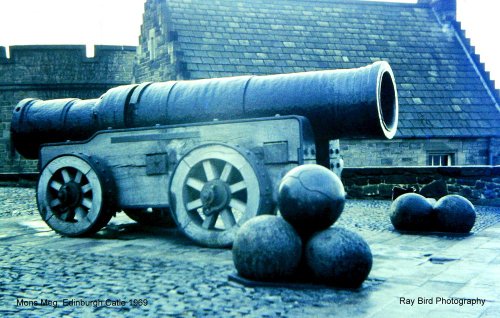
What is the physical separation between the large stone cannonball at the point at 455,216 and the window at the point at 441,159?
10373mm

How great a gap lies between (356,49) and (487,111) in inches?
179

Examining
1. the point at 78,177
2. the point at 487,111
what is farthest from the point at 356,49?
the point at 78,177

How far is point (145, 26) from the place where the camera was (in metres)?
17.5

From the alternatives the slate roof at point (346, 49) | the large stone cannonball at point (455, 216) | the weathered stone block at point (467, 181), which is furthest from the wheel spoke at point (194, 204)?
the slate roof at point (346, 49)

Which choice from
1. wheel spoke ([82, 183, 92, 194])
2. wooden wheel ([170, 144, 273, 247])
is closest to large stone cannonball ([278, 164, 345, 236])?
wooden wheel ([170, 144, 273, 247])

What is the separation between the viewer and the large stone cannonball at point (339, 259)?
3.75 m

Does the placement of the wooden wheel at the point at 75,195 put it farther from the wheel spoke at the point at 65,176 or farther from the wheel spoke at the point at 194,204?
the wheel spoke at the point at 194,204

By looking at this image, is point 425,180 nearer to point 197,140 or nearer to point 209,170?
point 197,140

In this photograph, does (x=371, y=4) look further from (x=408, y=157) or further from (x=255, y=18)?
(x=408, y=157)

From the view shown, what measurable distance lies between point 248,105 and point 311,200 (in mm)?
1971

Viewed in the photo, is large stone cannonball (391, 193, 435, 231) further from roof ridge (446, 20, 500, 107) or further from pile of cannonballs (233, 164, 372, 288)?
roof ridge (446, 20, 500, 107)

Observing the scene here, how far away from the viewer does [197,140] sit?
568 centimetres

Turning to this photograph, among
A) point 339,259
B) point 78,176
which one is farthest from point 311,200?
point 78,176

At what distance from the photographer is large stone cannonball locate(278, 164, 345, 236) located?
12.9 feet
